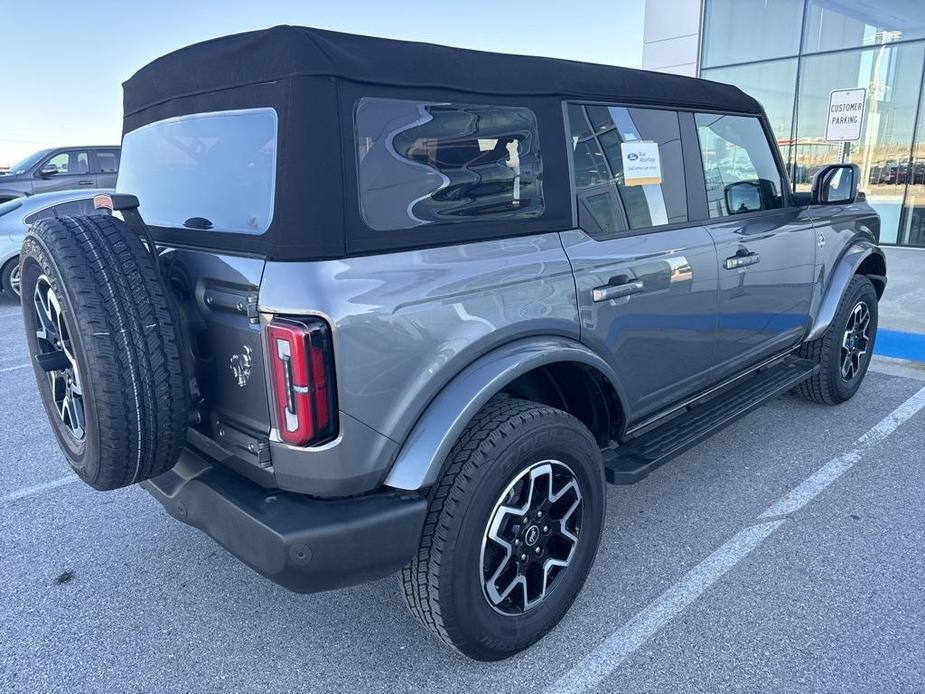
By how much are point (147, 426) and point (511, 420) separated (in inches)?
44.6

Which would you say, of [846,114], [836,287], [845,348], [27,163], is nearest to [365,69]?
[836,287]

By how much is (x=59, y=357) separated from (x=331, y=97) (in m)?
1.27

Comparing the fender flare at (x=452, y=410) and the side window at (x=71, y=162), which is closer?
the fender flare at (x=452, y=410)

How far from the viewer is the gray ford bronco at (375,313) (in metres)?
1.89

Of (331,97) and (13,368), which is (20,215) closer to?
(13,368)

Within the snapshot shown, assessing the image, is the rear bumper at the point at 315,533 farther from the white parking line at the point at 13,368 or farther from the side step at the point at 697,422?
the white parking line at the point at 13,368

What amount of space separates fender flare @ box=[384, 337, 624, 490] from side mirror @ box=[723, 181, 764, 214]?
1739 mm

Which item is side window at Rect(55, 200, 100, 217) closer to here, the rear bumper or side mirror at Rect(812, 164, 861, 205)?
the rear bumper

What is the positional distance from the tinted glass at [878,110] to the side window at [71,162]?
1239 cm

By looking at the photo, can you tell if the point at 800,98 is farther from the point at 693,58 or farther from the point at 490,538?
the point at 490,538

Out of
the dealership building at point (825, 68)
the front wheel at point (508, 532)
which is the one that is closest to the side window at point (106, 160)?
the dealership building at point (825, 68)

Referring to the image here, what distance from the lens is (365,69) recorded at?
1931 millimetres

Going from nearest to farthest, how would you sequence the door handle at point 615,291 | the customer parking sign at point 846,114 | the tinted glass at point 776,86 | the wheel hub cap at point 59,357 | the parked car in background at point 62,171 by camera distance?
1. the wheel hub cap at point 59,357
2. the door handle at point 615,291
3. the customer parking sign at point 846,114
4. the parked car in background at point 62,171
5. the tinted glass at point 776,86

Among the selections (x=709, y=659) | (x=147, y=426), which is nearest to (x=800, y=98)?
(x=709, y=659)
